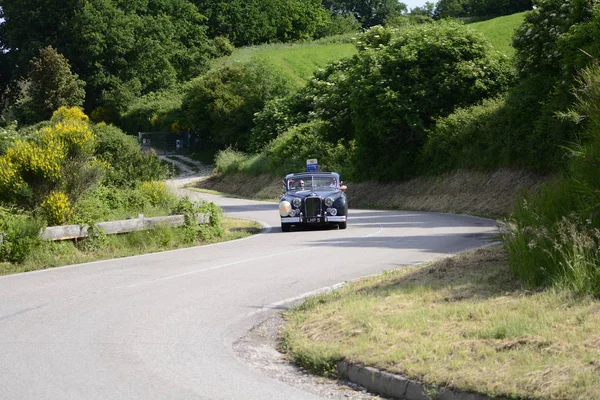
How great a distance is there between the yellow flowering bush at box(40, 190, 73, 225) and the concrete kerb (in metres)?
12.0

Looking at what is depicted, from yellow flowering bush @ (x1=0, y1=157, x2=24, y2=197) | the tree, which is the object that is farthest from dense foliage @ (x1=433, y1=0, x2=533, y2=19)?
yellow flowering bush @ (x1=0, y1=157, x2=24, y2=197)

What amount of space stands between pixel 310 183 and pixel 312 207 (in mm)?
1400

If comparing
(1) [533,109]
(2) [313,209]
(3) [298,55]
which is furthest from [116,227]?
(3) [298,55]

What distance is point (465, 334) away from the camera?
27.2ft

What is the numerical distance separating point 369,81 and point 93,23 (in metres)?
50.4

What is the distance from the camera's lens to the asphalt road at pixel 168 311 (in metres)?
7.88

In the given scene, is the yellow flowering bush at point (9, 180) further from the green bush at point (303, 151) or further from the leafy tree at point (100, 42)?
the leafy tree at point (100, 42)

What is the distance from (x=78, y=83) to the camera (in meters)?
79.9

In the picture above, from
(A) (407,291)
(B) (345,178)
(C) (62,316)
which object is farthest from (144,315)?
(B) (345,178)

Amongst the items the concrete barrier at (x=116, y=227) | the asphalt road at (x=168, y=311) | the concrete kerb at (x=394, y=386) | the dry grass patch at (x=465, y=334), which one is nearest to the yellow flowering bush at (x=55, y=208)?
the concrete barrier at (x=116, y=227)

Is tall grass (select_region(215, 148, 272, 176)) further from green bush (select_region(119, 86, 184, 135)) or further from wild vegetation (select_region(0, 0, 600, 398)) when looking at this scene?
green bush (select_region(119, 86, 184, 135))

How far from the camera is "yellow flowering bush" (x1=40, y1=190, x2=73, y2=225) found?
18.9 metres

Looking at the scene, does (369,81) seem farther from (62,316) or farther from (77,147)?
(62,316)

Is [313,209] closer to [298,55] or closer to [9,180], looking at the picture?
[9,180]
